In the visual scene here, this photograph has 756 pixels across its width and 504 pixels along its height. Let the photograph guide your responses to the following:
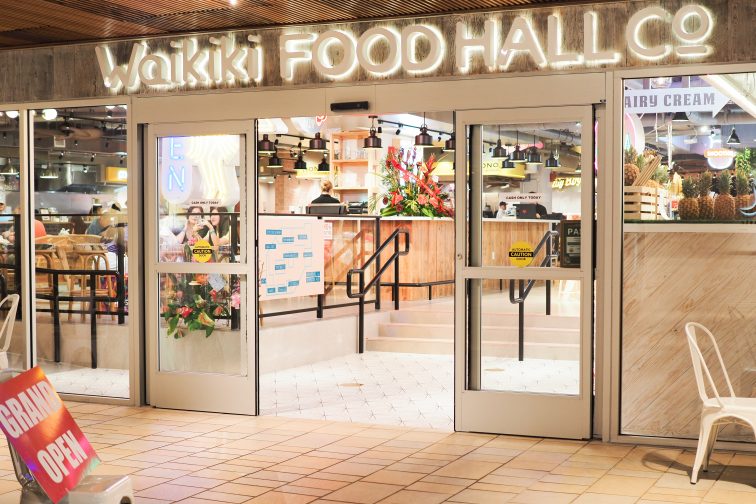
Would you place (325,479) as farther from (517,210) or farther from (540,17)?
(540,17)

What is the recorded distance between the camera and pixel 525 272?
6.25 m

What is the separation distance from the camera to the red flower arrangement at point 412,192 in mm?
12477

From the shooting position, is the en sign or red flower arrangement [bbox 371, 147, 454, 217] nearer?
the en sign

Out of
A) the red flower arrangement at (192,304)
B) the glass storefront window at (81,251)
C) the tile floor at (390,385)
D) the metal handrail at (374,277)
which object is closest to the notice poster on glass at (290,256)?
the metal handrail at (374,277)

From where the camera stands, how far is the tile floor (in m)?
6.32

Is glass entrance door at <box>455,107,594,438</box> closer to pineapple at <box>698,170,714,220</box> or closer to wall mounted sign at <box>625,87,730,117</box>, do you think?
wall mounted sign at <box>625,87,730,117</box>

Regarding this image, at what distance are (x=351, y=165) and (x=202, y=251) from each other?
952 centimetres

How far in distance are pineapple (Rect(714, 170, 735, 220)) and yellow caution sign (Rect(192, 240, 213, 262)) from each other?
11.2 ft

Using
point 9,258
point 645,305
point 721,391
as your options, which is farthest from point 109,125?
point 721,391

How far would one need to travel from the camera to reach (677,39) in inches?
231

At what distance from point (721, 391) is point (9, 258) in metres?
5.34

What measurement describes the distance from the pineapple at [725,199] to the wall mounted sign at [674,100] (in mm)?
375

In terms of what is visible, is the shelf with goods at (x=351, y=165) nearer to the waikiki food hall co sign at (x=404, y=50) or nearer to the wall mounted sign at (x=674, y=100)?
the waikiki food hall co sign at (x=404, y=50)

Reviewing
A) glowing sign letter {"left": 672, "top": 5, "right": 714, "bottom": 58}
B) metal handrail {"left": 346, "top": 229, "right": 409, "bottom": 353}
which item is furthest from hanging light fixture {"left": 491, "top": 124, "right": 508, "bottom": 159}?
metal handrail {"left": 346, "top": 229, "right": 409, "bottom": 353}
